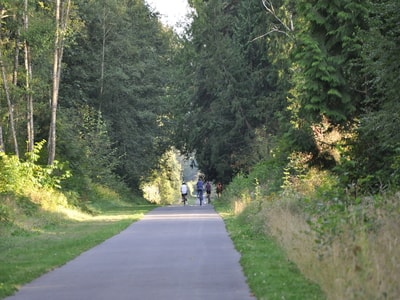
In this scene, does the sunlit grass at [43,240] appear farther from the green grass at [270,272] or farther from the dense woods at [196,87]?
the dense woods at [196,87]

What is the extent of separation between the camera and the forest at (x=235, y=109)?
18031 mm

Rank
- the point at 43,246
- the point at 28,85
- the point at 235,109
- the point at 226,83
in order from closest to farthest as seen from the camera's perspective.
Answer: the point at 43,246, the point at 28,85, the point at 235,109, the point at 226,83

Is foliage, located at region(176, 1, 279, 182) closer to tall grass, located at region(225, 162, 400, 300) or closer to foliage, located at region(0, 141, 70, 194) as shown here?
foliage, located at region(0, 141, 70, 194)

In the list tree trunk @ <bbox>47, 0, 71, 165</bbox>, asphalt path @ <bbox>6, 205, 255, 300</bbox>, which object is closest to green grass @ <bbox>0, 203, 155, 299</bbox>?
asphalt path @ <bbox>6, 205, 255, 300</bbox>

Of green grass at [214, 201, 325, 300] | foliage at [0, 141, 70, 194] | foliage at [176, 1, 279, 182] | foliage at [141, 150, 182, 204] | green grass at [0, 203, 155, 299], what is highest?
foliage at [176, 1, 279, 182]

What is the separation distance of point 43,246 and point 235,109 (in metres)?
34.2

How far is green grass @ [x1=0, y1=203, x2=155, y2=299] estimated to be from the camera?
15.9 m

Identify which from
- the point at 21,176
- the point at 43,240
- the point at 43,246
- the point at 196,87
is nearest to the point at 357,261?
the point at 43,246

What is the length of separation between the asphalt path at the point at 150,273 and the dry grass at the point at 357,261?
3.71ft

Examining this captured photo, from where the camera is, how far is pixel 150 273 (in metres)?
15.9

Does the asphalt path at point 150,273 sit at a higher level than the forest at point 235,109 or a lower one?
lower

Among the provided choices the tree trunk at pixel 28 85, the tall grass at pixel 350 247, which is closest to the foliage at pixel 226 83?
the tree trunk at pixel 28 85

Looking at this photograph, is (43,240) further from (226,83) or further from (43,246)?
(226,83)

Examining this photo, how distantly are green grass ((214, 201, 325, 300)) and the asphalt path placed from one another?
209 mm
